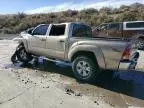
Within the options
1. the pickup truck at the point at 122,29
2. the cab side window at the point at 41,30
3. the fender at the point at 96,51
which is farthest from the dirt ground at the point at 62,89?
the pickup truck at the point at 122,29

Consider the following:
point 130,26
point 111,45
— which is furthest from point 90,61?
point 130,26

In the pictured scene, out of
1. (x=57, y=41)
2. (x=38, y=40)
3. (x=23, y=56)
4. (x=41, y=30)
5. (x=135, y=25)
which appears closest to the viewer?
(x=57, y=41)

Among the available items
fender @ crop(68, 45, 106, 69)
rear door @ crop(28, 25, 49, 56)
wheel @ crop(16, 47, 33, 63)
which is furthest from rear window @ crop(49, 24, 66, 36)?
wheel @ crop(16, 47, 33, 63)

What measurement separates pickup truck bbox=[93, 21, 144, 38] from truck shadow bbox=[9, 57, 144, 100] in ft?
21.5

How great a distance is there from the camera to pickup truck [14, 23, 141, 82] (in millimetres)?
8211

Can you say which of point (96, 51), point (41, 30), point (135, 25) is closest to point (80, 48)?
point (96, 51)

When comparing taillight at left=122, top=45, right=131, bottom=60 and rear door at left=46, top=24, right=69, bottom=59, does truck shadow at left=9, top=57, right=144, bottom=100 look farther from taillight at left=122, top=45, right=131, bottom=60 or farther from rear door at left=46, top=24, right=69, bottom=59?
taillight at left=122, top=45, right=131, bottom=60

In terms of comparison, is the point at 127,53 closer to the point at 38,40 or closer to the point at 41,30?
the point at 38,40

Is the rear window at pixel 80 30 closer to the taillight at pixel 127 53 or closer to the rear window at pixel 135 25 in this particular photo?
the taillight at pixel 127 53

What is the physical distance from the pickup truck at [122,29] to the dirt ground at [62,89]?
25.5ft

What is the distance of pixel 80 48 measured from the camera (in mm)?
8992

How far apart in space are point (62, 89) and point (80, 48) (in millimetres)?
1474

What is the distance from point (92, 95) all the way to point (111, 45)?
1.53 metres

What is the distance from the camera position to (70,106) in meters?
6.81
